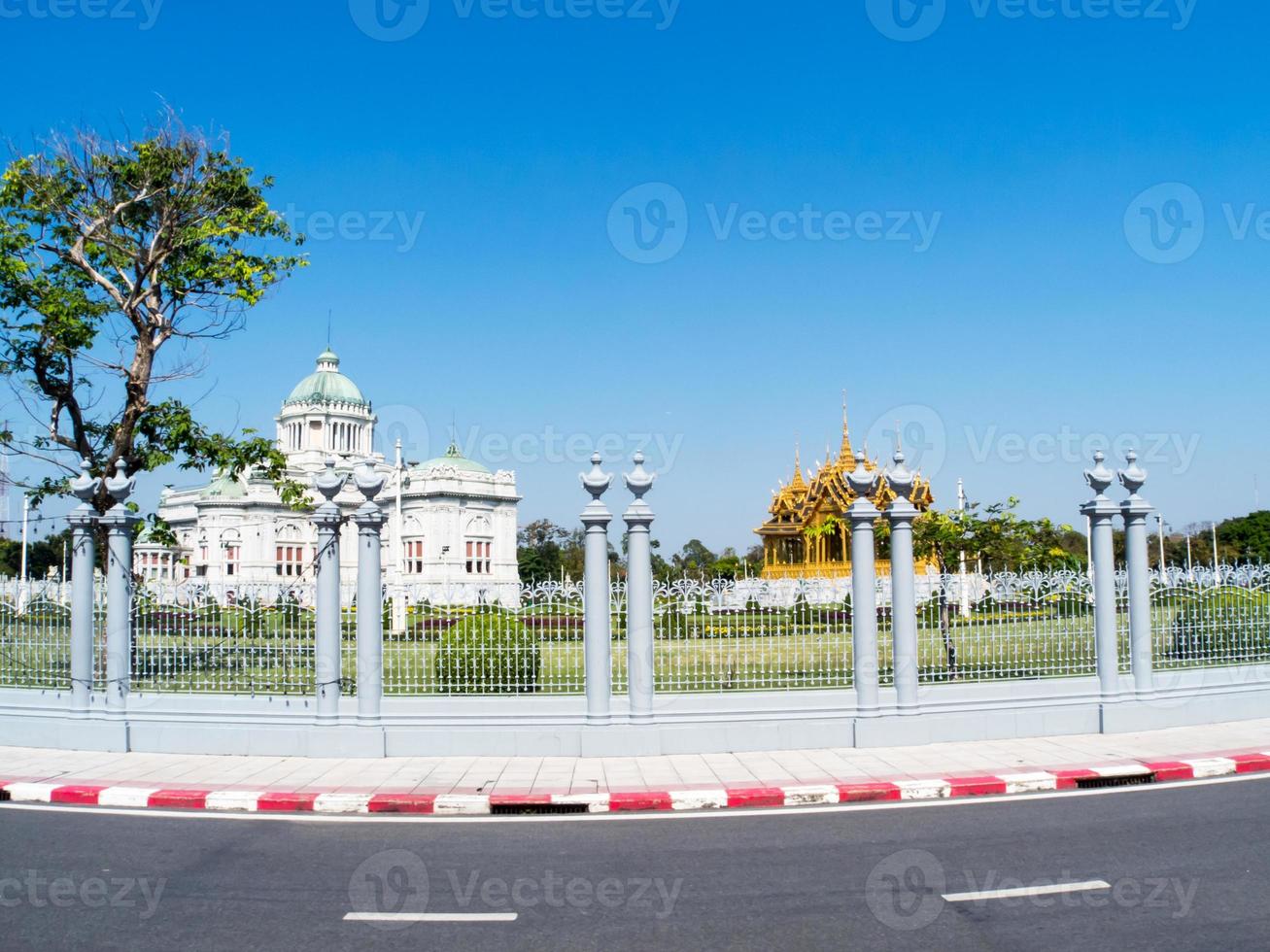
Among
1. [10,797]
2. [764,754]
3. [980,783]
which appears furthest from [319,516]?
[980,783]

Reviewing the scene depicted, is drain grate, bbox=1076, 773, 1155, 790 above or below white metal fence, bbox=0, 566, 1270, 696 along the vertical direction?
below

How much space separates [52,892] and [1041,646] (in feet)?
32.4

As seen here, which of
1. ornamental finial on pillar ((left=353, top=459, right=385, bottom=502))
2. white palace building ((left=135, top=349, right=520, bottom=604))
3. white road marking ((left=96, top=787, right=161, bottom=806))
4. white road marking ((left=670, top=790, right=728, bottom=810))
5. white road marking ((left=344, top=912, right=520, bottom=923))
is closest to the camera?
white road marking ((left=344, top=912, right=520, bottom=923))

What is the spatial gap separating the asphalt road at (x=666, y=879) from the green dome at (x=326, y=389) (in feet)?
268

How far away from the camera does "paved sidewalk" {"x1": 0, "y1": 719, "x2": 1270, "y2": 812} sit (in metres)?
8.58

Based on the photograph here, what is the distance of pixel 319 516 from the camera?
10.9 m

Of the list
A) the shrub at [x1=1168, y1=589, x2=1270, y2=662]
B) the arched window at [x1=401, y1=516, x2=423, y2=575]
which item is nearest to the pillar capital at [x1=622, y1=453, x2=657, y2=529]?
the shrub at [x1=1168, y1=589, x2=1270, y2=662]

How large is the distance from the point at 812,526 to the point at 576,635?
30.7 meters

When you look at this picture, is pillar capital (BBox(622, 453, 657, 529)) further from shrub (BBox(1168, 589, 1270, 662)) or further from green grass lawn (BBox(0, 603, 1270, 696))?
shrub (BBox(1168, 589, 1270, 662))

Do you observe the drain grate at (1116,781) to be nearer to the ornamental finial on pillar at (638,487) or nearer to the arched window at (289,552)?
the ornamental finial on pillar at (638,487)

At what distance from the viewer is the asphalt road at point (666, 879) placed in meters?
5.34

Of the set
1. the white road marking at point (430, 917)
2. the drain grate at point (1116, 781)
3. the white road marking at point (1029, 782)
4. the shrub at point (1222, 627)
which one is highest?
the shrub at point (1222, 627)

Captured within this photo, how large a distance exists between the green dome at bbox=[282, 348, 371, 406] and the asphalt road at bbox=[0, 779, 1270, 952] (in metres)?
81.6

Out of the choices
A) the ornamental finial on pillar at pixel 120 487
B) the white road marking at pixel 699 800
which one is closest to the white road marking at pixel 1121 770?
the white road marking at pixel 699 800
